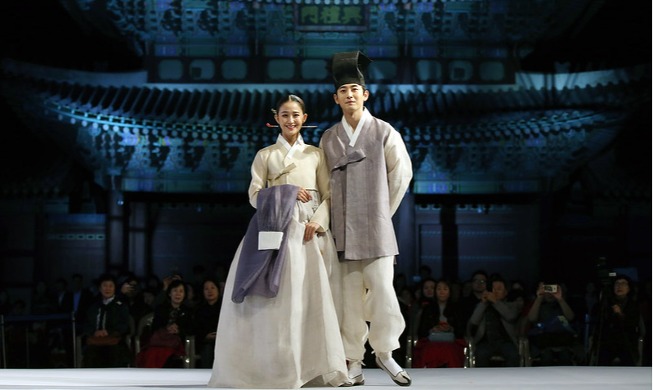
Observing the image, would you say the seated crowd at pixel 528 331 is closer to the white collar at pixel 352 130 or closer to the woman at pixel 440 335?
the woman at pixel 440 335

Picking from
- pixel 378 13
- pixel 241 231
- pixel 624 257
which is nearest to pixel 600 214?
pixel 624 257

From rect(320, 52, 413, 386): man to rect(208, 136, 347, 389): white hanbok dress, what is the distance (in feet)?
0.36

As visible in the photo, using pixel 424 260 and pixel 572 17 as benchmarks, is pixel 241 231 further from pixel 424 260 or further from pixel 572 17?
pixel 572 17

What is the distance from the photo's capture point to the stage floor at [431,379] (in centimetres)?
339

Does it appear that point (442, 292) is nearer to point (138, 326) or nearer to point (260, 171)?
point (138, 326)

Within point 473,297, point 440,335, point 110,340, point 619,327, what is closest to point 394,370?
point 440,335

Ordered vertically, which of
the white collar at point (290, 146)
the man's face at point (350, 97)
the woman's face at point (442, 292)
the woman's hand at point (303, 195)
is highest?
the man's face at point (350, 97)

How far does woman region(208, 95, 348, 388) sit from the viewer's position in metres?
3.26

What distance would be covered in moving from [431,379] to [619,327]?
7.83 ft

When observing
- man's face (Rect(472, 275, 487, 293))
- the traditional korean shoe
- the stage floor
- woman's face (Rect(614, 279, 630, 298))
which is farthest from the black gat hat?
man's face (Rect(472, 275, 487, 293))

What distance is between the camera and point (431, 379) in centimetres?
377

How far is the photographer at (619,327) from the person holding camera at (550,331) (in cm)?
18

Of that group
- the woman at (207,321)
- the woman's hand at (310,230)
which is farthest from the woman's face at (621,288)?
the woman's hand at (310,230)

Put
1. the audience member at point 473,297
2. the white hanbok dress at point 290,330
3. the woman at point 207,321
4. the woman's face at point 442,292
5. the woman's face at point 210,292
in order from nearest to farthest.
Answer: the white hanbok dress at point 290,330 < the woman at point 207,321 < the woman's face at point 210,292 < the woman's face at point 442,292 < the audience member at point 473,297
